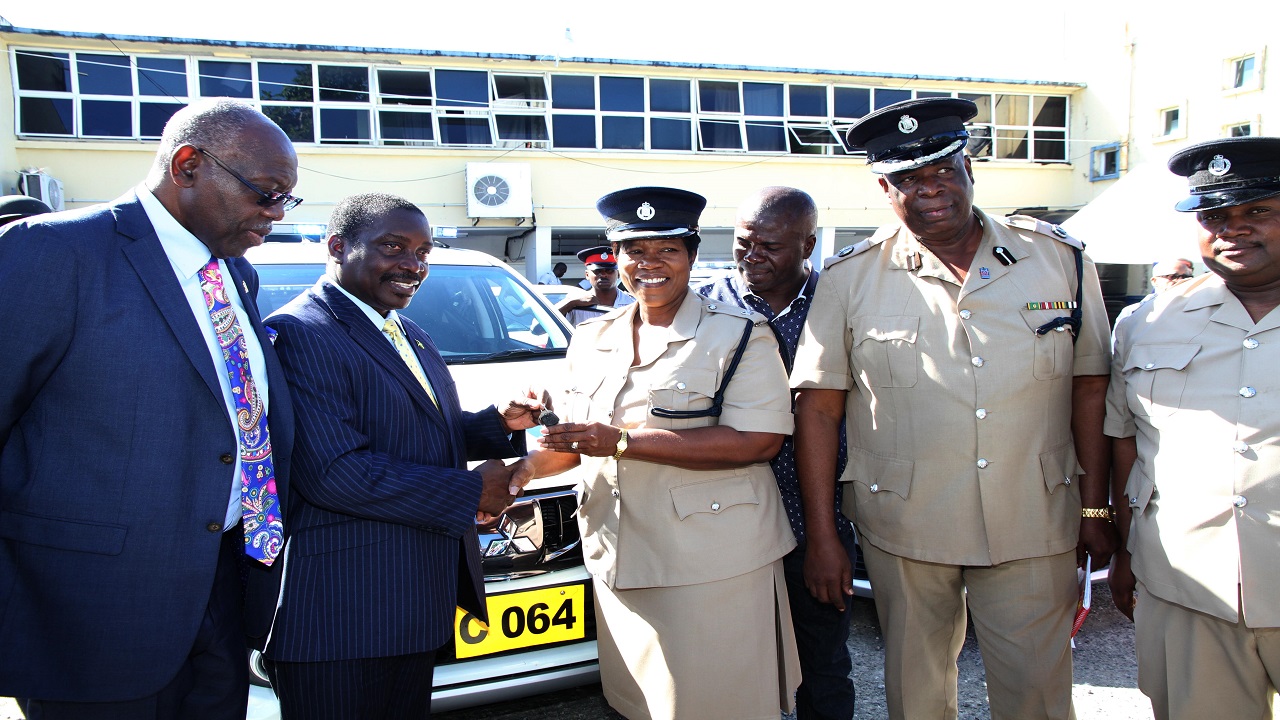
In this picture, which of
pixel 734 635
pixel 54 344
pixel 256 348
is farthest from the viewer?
pixel 734 635

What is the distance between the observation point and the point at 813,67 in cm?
1730

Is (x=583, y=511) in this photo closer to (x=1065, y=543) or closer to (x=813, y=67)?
(x=1065, y=543)

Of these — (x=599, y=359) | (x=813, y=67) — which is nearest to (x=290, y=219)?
(x=813, y=67)

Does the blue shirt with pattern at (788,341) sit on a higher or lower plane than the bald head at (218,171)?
lower

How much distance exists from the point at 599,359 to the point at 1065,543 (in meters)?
1.43

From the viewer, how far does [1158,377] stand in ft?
6.86

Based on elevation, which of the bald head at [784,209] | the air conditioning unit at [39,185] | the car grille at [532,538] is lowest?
the car grille at [532,538]

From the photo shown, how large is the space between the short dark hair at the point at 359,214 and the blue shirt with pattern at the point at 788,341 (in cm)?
101

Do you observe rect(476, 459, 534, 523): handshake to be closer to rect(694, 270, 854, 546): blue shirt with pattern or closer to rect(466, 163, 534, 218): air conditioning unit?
rect(694, 270, 854, 546): blue shirt with pattern

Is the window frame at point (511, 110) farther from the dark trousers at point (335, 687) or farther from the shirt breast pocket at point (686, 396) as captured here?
the dark trousers at point (335, 687)

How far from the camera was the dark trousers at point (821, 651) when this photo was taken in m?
2.69

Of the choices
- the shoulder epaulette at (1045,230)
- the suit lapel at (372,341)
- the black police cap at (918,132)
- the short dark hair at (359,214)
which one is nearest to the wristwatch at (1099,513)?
the shoulder epaulette at (1045,230)

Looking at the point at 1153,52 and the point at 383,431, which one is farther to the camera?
the point at 1153,52

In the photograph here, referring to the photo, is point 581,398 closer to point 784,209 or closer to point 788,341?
point 788,341
